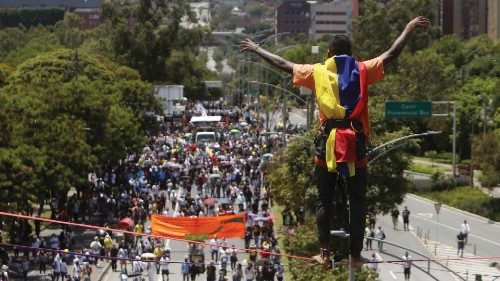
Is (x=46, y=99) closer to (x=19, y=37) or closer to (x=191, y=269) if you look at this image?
(x=191, y=269)

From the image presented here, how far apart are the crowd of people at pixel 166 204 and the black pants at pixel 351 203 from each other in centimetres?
1549

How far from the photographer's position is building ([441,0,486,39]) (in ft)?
557

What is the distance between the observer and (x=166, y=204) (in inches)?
2547

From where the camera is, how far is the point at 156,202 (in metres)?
60.7

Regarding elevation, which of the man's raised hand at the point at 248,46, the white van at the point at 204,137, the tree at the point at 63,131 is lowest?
the white van at the point at 204,137

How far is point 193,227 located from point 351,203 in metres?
32.3

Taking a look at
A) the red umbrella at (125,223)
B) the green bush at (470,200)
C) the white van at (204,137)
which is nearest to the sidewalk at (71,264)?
the red umbrella at (125,223)

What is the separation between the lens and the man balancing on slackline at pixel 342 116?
40.8 ft

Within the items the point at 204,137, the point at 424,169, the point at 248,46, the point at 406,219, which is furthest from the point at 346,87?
the point at 204,137

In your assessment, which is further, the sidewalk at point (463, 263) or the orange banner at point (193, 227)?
the sidewalk at point (463, 263)

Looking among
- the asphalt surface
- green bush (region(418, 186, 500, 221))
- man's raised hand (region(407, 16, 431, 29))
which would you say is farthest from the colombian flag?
green bush (region(418, 186, 500, 221))

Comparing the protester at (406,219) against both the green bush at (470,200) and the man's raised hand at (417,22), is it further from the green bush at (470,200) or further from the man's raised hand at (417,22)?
the man's raised hand at (417,22)

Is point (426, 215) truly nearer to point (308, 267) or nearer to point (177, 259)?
point (177, 259)

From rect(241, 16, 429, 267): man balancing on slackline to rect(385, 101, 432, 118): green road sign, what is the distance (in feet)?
176
